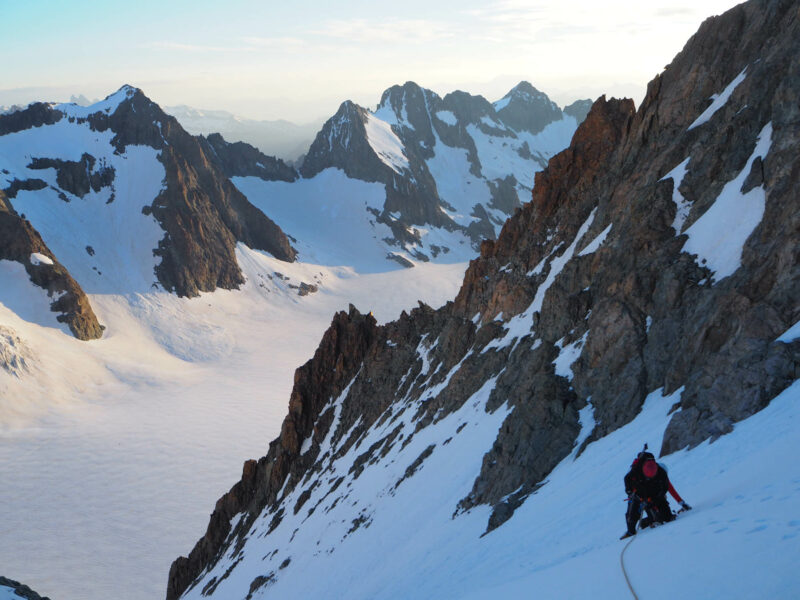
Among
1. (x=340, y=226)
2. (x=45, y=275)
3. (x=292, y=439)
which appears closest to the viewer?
(x=292, y=439)

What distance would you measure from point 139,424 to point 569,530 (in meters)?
78.7

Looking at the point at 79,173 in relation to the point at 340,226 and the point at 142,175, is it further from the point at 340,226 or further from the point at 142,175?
the point at 340,226

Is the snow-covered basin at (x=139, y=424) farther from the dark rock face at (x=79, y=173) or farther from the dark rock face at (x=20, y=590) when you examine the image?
the dark rock face at (x=79, y=173)

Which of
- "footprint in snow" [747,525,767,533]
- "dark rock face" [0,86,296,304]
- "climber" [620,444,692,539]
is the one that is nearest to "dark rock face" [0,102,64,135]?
"dark rock face" [0,86,296,304]

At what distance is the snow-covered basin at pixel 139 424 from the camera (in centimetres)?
5512

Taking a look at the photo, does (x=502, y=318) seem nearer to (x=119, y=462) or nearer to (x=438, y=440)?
(x=438, y=440)

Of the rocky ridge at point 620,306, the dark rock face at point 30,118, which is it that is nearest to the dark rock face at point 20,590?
the rocky ridge at point 620,306

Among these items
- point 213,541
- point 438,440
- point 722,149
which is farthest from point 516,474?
point 213,541

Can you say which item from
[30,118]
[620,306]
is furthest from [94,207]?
[620,306]

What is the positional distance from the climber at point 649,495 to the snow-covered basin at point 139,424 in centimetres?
5026

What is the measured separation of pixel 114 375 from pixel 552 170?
78.5 metres

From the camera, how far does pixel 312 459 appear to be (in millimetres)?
46344

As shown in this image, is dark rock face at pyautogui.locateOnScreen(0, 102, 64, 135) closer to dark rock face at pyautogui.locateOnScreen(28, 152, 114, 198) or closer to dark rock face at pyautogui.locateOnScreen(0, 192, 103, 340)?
dark rock face at pyautogui.locateOnScreen(28, 152, 114, 198)

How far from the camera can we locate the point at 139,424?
81000 mm
